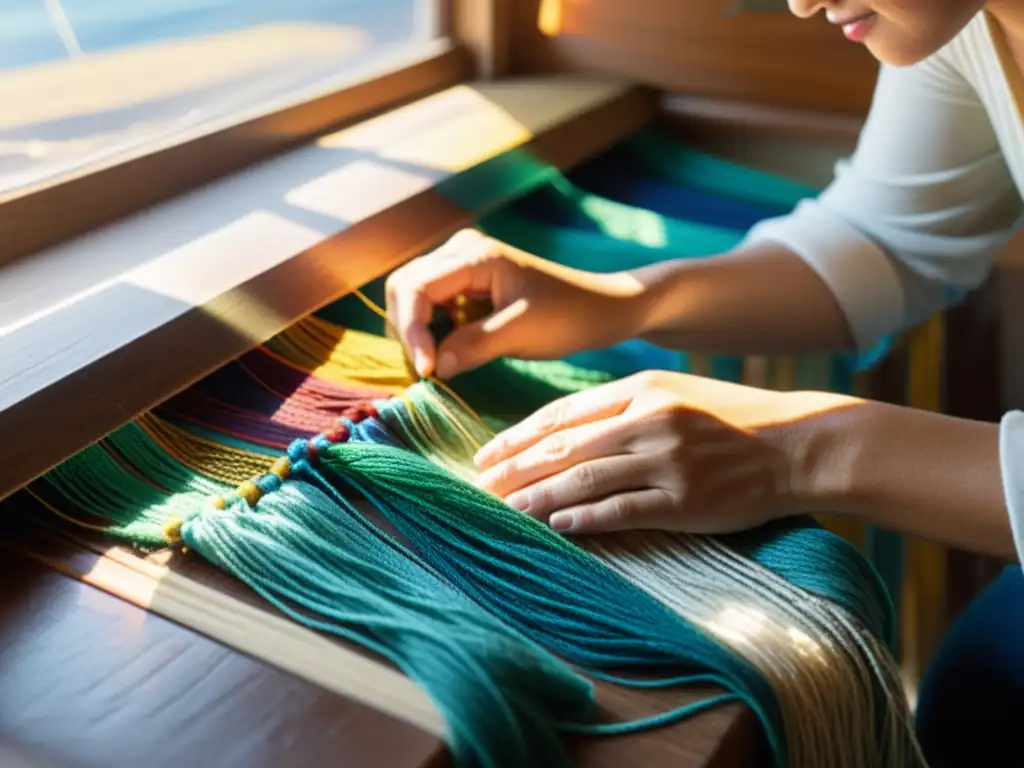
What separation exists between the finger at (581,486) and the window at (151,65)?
1.54ft

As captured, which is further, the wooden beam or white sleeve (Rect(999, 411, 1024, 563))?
the wooden beam

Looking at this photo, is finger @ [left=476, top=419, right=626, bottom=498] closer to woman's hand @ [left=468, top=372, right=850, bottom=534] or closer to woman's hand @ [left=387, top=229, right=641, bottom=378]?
woman's hand @ [left=468, top=372, right=850, bottom=534]

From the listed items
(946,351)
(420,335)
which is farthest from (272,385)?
(946,351)

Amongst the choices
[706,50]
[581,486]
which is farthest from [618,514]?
[706,50]

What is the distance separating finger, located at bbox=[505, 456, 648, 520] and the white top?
389 millimetres

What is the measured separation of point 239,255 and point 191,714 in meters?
0.38

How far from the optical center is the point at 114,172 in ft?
2.77

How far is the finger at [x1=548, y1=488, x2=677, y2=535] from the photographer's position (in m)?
0.59

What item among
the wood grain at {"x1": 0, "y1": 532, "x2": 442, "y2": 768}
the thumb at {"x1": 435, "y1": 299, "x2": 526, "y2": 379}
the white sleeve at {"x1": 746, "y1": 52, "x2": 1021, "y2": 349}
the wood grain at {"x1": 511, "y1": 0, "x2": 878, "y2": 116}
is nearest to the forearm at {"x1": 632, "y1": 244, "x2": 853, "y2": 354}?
the white sleeve at {"x1": 746, "y1": 52, "x2": 1021, "y2": 349}

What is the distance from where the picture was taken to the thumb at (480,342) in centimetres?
72

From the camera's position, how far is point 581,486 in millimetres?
606

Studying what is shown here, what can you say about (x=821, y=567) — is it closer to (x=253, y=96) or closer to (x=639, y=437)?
(x=639, y=437)

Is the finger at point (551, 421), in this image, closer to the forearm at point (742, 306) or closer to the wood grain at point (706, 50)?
the forearm at point (742, 306)

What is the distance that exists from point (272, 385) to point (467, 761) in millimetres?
375
